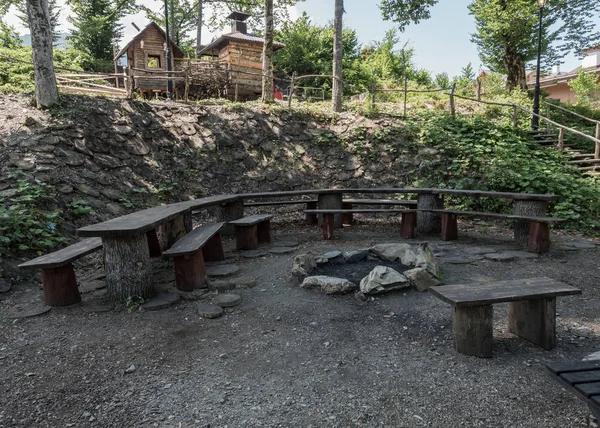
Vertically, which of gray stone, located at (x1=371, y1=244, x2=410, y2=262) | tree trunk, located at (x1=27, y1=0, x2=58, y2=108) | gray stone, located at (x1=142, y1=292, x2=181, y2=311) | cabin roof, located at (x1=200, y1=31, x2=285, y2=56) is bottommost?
gray stone, located at (x1=142, y1=292, x2=181, y2=311)

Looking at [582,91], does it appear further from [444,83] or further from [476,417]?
[476,417]

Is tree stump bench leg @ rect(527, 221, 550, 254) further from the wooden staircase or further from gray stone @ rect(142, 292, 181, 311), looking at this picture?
gray stone @ rect(142, 292, 181, 311)

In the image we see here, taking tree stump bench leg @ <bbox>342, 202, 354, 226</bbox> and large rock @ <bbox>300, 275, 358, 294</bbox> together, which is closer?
large rock @ <bbox>300, 275, 358, 294</bbox>

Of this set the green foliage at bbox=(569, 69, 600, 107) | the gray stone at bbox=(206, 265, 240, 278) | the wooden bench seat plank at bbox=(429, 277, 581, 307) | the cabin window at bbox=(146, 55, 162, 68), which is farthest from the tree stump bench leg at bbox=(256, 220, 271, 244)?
the green foliage at bbox=(569, 69, 600, 107)

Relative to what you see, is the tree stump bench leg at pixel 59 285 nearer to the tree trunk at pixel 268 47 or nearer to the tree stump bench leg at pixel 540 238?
the tree stump bench leg at pixel 540 238

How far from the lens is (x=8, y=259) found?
181 inches

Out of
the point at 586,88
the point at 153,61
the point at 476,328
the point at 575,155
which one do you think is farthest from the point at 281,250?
the point at 586,88

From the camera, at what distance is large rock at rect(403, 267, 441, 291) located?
4000mm

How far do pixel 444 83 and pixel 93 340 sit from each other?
85.2ft

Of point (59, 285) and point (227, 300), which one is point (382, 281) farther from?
point (59, 285)

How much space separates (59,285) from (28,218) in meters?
2.02

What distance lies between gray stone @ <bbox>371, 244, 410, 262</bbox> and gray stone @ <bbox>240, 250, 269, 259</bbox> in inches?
64.3

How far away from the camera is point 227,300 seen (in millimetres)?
3816

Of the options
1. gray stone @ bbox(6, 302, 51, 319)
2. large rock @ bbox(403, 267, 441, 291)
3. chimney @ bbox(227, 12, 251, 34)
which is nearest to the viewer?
gray stone @ bbox(6, 302, 51, 319)
